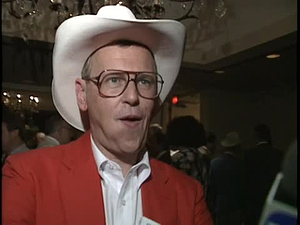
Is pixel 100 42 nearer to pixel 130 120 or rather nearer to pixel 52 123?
pixel 130 120

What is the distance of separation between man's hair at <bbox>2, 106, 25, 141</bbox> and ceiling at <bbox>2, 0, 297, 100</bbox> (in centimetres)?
27

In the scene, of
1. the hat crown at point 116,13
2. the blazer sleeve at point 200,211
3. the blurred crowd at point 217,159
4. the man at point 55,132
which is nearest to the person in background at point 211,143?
the blurred crowd at point 217,159

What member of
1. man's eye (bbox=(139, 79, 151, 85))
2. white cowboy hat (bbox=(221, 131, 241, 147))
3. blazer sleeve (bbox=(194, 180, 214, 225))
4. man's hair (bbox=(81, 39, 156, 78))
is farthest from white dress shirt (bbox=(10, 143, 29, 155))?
white cowboy hat (bbox=(221, 131, 241, 147))

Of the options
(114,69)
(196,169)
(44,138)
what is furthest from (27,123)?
(196,169)

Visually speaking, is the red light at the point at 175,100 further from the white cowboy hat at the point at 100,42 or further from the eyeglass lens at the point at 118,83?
the eyeglass lens at the point at 118,83

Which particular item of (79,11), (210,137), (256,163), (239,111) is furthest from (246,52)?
(79,11)

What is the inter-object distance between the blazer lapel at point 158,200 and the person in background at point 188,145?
32 cm

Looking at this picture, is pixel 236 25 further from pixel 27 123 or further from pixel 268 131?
pixel 27 123

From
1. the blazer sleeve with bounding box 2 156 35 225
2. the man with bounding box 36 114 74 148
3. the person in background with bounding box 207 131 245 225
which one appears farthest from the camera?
the person in background with bounding box 207 131 245 225

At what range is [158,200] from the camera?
34.9 inches

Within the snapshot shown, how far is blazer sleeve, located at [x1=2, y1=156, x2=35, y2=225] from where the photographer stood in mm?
720

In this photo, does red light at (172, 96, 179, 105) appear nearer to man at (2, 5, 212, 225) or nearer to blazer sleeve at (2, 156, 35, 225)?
man at (2, 5, 212, 225)

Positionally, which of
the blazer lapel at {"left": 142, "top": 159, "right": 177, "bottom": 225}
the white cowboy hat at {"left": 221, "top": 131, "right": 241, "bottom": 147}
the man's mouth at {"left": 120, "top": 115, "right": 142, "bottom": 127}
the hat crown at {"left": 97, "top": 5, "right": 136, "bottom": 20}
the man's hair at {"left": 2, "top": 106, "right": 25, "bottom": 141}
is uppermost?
the hat crown at {"left": 97, "top": 5, "right": 136, "bottom": 20}

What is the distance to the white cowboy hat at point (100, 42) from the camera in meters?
0.81
